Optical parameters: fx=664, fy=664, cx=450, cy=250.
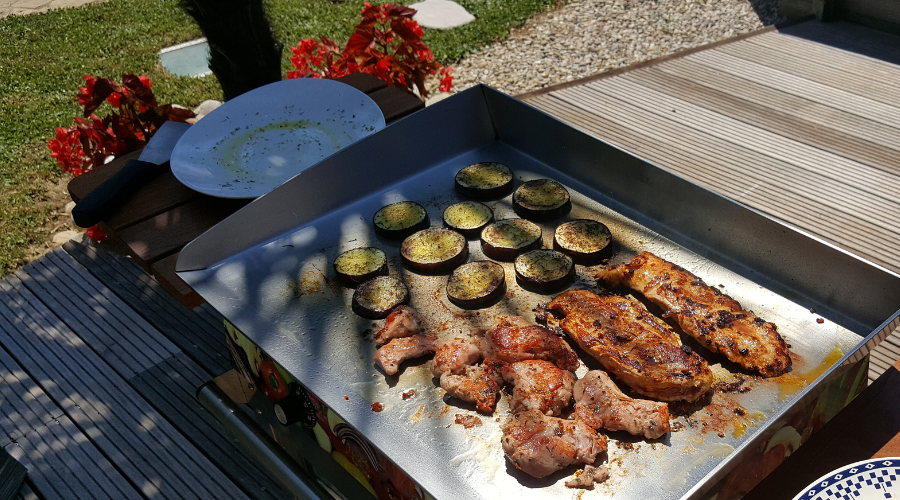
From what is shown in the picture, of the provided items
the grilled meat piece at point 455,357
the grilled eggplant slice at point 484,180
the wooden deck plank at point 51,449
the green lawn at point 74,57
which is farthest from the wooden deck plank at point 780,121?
the wooden deck plank at point 51,449

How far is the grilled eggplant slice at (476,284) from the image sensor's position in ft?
7.32

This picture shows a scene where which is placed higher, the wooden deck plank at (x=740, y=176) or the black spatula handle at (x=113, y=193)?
the black spatula handle at (x=113, y=193)

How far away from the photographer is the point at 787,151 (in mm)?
4230

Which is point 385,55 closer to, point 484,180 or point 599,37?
point 484,180

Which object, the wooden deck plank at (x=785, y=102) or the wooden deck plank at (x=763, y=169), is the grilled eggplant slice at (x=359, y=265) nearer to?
the wooden deck plank at (x=763, y=169)

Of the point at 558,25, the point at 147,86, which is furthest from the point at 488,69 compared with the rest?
the point at 147,86

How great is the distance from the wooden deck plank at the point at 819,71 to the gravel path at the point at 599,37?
33.0 inches

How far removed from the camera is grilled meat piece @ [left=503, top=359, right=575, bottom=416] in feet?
6.12

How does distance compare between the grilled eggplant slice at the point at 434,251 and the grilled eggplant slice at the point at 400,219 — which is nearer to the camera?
the grilled eggplant slice at the point at 434,251

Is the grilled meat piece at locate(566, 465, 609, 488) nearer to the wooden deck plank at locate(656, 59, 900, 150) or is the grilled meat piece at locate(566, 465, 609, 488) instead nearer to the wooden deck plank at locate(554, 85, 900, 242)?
the wooden deck plank at locate(554, 85, 900, 242)

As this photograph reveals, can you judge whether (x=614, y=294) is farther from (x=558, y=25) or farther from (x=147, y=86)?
(x=558, y=25)

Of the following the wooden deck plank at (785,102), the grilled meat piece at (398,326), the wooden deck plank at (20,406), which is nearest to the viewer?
the grilled meat piece at (398,326)

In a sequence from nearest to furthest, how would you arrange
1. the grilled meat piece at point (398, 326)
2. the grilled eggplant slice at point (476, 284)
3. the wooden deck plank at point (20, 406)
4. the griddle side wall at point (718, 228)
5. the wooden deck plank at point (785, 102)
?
the griddle side wall at point (718, 228)
the grilled meat piece at point (398, 326)
the grilled eggplant slice at point (476, 284)
the wooden deck plank at point (20, 406)
the wooden deck plank at point (785, 102)

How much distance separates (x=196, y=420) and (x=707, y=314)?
243 centimetres
